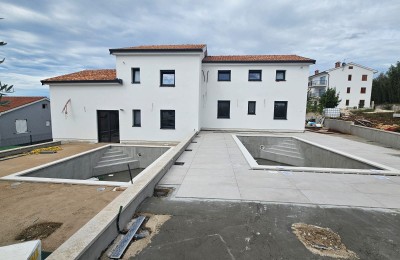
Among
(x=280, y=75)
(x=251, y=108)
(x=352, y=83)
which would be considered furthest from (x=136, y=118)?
(x=352, y=83)

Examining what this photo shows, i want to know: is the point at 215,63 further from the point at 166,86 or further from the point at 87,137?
the point at 87,137

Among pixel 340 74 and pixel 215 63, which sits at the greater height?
pixel 340 74

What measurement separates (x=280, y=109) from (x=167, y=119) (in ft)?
31.4

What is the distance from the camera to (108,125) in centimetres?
1544

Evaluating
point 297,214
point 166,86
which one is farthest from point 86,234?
point 166,86

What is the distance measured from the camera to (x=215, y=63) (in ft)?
55.6

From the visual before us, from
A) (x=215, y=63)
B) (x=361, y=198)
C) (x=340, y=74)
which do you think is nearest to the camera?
(x=361, y=198)

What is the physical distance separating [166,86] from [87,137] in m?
7.22

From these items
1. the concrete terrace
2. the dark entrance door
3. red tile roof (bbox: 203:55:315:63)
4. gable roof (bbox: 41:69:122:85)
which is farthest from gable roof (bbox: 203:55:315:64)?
the concrete terrace

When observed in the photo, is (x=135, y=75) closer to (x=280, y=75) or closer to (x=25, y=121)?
(x=280, y=75)

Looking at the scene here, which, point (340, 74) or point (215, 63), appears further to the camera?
point (340, 74)

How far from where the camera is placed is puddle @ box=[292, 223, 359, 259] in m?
2.75

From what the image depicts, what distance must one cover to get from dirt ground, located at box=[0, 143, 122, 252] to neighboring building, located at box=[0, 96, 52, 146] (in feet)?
61.7

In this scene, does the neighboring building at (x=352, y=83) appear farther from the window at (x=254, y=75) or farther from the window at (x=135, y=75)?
the window at (x=135, y=75)
